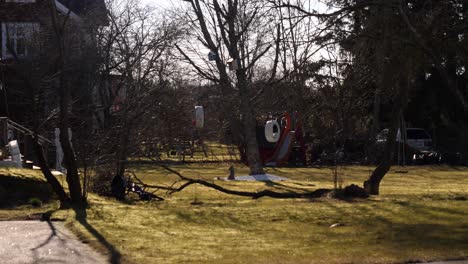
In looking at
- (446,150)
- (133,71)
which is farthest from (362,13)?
(446,150)

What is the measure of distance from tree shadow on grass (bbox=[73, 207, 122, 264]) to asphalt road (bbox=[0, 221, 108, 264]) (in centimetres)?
15

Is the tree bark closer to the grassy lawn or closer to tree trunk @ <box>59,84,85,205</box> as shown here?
tree trunk @ <box>59,84,85,205</box>

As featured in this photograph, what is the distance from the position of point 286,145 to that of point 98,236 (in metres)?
29.5

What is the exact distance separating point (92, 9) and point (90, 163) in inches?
662

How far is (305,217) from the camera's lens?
42.3 ft

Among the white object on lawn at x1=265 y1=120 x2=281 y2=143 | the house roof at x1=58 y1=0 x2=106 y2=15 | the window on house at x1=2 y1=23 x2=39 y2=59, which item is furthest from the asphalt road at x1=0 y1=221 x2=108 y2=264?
the white object on lawn at x1=265 y1=120 x2=281 y2=143

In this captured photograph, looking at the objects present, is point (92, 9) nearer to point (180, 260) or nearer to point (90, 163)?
point (90, 163)

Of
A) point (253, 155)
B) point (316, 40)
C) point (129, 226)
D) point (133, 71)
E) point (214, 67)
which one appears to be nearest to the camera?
point (129, 226)

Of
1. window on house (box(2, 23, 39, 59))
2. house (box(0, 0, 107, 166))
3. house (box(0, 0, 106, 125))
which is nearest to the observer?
house (box(0, 0, 107, 166))

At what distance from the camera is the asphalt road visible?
8641mm

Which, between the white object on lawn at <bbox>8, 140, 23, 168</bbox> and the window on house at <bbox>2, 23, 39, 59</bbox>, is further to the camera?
the window on house at <bbox>2, 23, 39, 59</bbox>

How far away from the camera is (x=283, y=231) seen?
36.9ft

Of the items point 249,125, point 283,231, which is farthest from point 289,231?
point 249,125

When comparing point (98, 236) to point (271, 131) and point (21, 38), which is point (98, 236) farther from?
point (271, 131)
